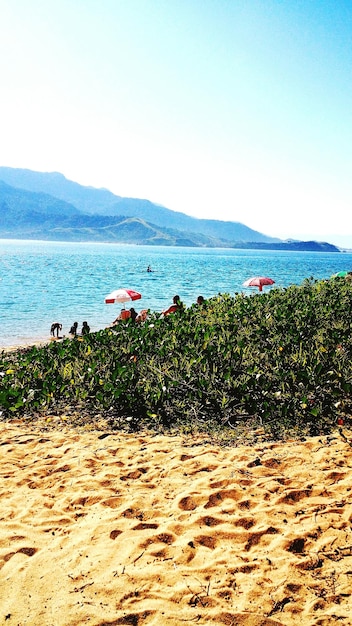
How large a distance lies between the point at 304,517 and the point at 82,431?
3.59 metres

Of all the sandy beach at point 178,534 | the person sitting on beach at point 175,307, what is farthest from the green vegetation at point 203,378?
the person sitting on beach at point 175,307

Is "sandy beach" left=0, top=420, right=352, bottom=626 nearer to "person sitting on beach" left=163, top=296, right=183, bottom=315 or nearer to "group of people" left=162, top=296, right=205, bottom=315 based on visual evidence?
"group of people" left=162, top=296, right=205, bottom=315

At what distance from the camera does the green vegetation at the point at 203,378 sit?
6.31 meters

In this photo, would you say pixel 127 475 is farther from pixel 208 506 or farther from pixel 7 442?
pixel 7 442

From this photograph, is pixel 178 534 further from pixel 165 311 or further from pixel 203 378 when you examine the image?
pixel 165 311

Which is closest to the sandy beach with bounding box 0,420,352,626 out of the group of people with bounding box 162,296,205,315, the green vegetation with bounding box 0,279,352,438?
the green vegetation with bounding box 0,279,352,438

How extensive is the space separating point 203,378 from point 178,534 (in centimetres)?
323

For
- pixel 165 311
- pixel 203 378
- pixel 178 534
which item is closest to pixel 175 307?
pixel 165 311

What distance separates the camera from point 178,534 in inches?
152

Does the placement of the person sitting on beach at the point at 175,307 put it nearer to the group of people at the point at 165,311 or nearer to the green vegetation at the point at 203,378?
the group of people at the point at 165,311

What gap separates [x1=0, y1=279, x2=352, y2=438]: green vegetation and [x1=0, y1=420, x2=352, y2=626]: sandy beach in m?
0.71

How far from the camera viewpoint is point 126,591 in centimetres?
325

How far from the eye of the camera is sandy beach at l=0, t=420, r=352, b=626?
307 centimetres

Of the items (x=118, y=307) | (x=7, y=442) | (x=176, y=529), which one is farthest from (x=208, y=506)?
(x=118, y=307)
